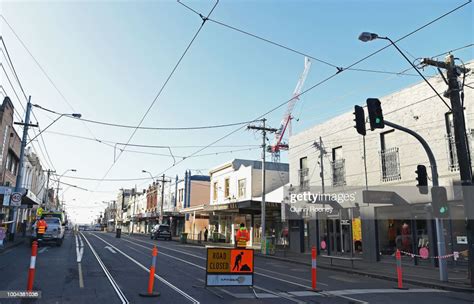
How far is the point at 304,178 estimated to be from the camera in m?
27.7

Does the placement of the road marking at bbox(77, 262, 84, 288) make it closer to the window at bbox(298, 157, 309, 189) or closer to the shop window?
the window at bbox(298, 157, 309, 189)

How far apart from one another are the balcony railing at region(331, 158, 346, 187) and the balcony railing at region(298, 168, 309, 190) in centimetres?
299

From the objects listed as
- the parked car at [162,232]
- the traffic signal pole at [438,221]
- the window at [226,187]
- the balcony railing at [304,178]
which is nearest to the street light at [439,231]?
the traffic signal pole at [438,221]

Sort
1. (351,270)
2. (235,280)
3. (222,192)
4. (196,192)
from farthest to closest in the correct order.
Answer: (196,192), (222,192), (351,270), (235,280)

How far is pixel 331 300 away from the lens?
970 centimetres

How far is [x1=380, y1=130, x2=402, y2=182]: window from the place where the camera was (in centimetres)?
2005

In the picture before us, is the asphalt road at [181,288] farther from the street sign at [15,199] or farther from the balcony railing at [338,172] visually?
the balcony railing at [338,172]

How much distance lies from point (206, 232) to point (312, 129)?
21576 millimetres

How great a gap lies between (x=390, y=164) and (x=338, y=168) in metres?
4.14

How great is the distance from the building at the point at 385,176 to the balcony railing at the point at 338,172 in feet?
0.20

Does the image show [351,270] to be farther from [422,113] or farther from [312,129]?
[312,129]

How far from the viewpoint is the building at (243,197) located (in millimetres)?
32969

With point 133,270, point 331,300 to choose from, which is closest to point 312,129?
point 133,270

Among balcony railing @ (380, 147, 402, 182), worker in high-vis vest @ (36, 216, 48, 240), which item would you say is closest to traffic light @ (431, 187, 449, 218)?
balcony railing @ (380, 147, 402, 182)
